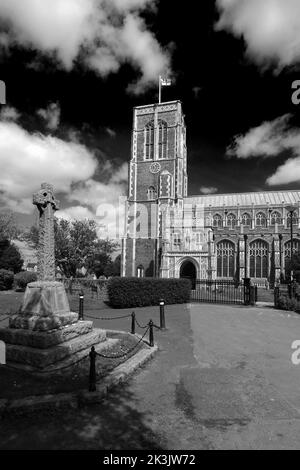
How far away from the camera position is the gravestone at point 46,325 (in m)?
6.48

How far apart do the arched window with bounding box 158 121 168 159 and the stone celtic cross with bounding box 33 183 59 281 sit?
42225mm

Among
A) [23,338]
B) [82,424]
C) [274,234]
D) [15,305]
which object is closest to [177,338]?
[23,338]

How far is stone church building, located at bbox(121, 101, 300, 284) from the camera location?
4025cm

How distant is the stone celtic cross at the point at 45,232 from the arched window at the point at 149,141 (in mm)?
42807

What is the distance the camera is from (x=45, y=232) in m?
8.18

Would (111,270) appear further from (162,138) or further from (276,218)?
(276,218)

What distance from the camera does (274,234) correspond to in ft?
140

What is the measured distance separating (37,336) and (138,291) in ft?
38.8

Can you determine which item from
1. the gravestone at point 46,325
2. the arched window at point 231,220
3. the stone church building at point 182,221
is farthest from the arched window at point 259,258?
the gravestone at point 46,325

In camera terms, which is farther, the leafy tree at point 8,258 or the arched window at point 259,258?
the arched window at point 259,258

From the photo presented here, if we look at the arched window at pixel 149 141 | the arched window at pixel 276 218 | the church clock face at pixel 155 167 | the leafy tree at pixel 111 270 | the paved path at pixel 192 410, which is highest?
the arched window at pixel 149 141

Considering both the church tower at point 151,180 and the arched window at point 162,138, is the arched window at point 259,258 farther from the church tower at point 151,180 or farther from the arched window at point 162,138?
the arched window at point 162,138

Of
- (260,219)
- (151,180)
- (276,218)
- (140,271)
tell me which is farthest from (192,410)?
(260,219)
